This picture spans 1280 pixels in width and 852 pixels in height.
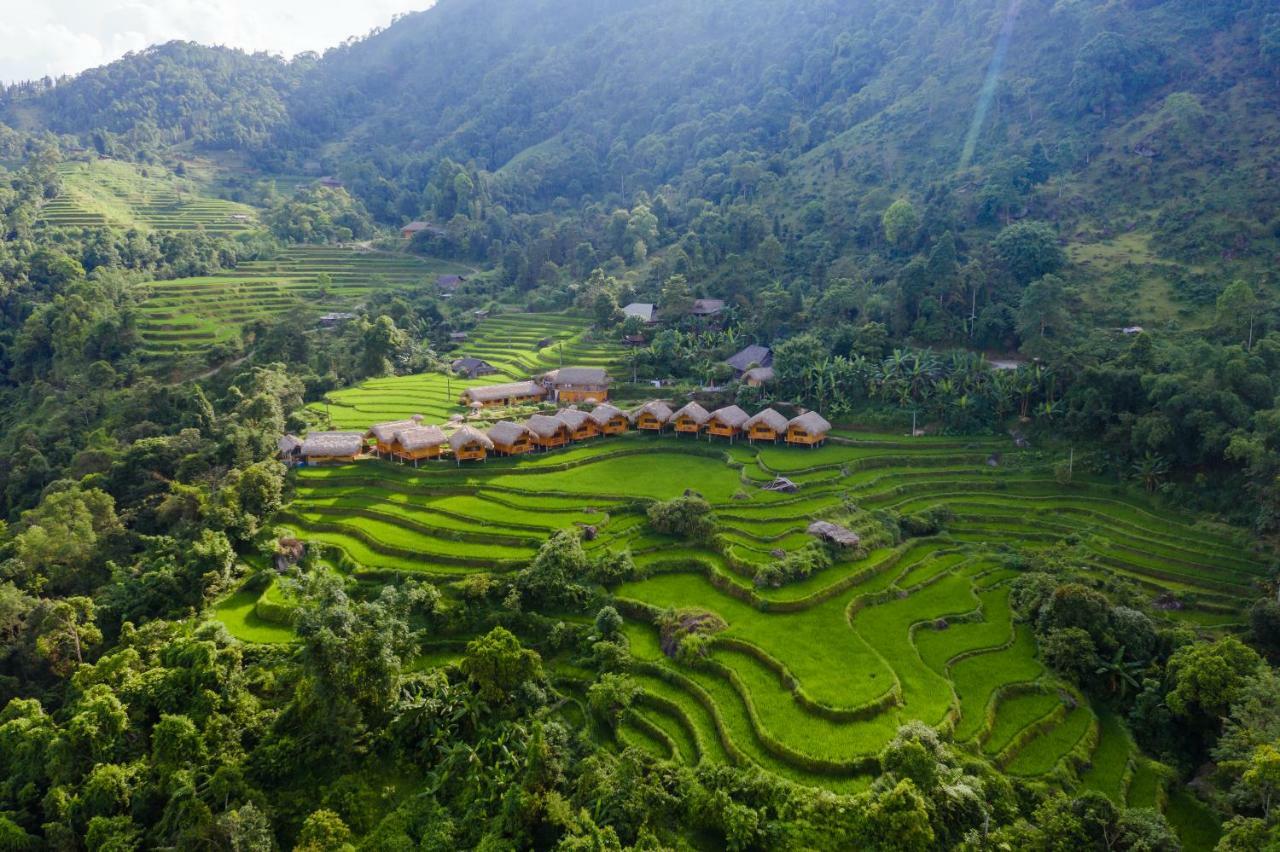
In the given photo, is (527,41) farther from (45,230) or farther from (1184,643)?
(1184,643)

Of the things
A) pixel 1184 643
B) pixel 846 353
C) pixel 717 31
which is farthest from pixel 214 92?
pixel 1184 643

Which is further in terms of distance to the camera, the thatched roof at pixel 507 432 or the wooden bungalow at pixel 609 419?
the wooden bungalow at pixel 609 419

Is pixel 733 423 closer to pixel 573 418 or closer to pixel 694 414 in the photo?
pixel 694 414

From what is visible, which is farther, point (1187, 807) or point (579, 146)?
point (579, 146)

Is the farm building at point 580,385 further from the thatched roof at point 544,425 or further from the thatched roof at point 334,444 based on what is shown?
the thatched roof at point 334,444

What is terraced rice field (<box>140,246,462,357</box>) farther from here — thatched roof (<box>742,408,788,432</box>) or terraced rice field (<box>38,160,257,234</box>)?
thatched roof (<box>742,408,788,432</box>)

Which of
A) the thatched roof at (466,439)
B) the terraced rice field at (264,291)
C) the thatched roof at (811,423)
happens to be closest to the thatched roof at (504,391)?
the thatched roof at (466,439)

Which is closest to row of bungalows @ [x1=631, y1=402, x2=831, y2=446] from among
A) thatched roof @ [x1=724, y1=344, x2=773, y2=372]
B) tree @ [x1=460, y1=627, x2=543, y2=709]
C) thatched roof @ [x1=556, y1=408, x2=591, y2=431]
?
thatched roof @ [x1=556, y1=408, x2=591, y2=431]
